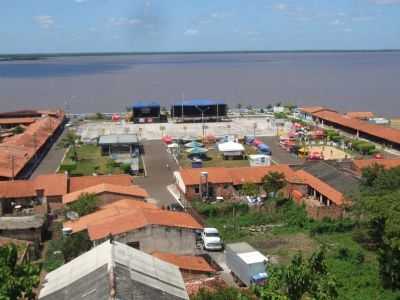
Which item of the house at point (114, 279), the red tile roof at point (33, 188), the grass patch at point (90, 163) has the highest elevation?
the house at point (114, 279)

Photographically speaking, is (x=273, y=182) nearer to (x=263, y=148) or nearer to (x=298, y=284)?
(x=263, y=148)

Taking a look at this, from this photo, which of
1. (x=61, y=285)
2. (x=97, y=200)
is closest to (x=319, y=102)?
(x=97, y=200)

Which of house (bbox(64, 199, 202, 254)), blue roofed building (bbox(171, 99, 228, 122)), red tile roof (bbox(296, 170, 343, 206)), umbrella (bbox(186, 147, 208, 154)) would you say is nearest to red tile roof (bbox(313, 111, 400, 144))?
blue roofed building (bbox(171, 99, 228, 122))

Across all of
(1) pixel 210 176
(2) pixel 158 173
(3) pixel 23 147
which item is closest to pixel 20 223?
(1) pixel 210 176

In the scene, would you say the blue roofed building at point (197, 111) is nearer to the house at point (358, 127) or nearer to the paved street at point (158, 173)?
the house at point (358, 127)

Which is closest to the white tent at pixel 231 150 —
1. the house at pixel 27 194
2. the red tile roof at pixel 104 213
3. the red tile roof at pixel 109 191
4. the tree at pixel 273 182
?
the tree at pixel 273 182

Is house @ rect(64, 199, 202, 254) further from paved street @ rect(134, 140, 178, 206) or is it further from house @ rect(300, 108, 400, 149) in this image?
house @ rect(300, 108, 400, 149)

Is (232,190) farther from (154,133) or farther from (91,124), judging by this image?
(91,124)

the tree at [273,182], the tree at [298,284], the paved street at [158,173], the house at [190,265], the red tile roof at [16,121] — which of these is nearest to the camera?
the tree at [298,284]
